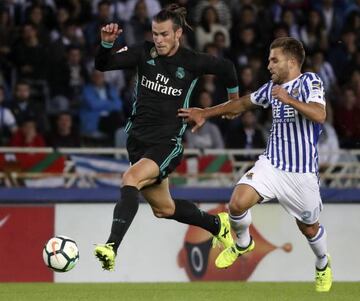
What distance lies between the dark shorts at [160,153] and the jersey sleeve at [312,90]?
121 centimetres

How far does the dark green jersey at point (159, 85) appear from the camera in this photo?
9633 millimetres

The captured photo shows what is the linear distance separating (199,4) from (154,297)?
8109mm

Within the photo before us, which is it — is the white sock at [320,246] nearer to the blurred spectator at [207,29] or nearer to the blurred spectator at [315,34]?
the blurred spectator at [207,29]

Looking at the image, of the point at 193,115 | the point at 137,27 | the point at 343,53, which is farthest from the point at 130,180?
the point at 343,53

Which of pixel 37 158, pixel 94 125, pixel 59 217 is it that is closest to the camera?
pixel 59 217

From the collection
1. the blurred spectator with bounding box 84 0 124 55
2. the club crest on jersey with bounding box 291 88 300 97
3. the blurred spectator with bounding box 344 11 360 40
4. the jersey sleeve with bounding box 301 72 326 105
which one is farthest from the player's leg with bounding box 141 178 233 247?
the blurred spectator with bounding box 344 11 360 40

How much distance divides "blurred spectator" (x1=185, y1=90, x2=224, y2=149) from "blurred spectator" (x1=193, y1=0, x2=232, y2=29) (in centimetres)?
221

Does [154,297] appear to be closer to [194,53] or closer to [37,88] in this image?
[194,53]

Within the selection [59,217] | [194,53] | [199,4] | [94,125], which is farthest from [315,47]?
[194,53]

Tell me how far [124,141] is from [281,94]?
5.73 meters

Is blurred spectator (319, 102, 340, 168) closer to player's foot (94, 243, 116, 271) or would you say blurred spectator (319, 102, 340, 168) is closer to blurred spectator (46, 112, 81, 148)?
blurred spectator (46, 112, 81, 148)

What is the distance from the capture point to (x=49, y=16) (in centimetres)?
1586

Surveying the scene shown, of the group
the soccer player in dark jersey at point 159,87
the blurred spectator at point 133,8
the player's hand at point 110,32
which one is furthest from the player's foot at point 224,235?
the blurred spectator at point 133,8

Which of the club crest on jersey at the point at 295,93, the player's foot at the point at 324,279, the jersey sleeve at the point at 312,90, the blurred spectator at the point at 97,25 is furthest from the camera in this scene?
the blurred spectator at the point at 97,25
